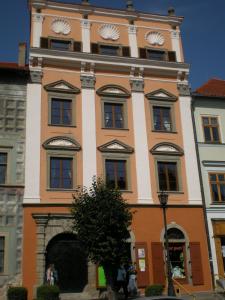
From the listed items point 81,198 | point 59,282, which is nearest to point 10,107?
point 81,198

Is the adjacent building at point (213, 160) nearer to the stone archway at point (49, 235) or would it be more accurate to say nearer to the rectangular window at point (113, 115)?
the rectangular window at point (113, 115)

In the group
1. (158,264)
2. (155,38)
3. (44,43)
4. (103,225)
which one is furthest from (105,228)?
(155,38)

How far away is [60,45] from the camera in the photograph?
27.5m

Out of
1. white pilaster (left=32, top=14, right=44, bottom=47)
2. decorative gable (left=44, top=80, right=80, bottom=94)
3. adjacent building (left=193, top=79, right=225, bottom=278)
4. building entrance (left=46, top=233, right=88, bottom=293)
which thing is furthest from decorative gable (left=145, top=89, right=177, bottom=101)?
building entrance (left=46, top=233, right=88, bottom=293)

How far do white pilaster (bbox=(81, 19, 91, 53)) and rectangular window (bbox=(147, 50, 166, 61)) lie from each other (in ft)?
13.9

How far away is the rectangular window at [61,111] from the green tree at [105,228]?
22.4 ft

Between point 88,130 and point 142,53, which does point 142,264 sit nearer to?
point 88,130

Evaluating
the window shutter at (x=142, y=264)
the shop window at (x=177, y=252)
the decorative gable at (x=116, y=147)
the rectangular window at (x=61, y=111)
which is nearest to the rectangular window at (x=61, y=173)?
the decorative gable at (x=116, y=147)

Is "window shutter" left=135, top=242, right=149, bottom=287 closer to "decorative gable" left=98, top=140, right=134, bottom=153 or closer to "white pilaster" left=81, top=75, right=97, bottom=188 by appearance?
"white pilaster" left=81, top=75, right=97, bottom=188

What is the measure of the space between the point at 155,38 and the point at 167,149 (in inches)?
335

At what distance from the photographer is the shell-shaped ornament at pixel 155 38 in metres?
29.4

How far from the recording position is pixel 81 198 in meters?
20.2

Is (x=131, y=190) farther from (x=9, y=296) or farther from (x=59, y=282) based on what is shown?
(x=9, y=296)

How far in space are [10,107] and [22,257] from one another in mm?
8676
